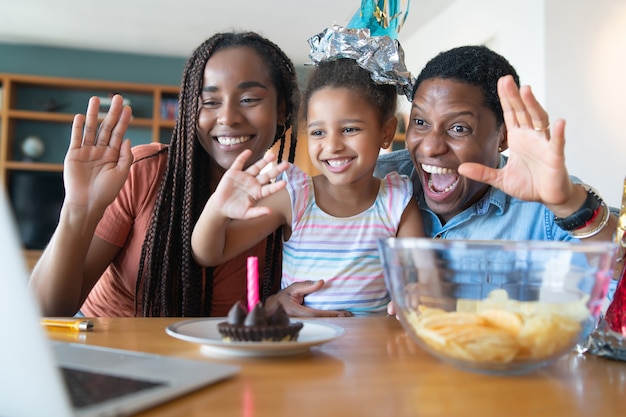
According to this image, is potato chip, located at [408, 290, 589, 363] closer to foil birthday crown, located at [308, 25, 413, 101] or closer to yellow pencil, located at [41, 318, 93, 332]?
yellow pencil, located at [41, 318, 93, 332]

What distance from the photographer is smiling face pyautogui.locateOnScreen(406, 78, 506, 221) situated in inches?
59.5

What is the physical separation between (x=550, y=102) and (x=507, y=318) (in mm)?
3408

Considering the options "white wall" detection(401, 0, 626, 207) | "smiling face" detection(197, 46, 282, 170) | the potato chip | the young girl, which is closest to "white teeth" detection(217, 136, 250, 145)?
"smiling face" detection(197, 46, 282, 170)

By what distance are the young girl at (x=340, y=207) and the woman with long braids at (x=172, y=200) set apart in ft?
Result: 0.42

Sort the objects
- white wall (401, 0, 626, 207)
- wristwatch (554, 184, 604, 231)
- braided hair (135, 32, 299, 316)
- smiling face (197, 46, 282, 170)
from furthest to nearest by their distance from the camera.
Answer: white wall (401, 0, 626, 207), smiling face (197, 46, 282, 170), braided hair (135, 32, 299, 316), wristwatch (554, 184, 604, 231)

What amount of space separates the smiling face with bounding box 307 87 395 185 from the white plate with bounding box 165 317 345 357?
700 mm

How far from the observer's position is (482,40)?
14.9 feet

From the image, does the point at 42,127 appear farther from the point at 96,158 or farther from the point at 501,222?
the point at 501,222

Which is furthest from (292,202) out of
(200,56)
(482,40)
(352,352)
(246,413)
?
(482,40)

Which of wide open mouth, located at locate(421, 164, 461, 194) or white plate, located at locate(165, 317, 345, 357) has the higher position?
wide open mouth, located at locate(421, 164, 461, 194)

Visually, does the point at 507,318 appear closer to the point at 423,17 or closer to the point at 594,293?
the point at 594,293

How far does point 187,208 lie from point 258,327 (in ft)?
2.84

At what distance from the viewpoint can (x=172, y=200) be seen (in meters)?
1.57

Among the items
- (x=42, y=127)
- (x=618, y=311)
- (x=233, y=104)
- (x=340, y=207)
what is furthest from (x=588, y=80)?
(x=42, y=127)
